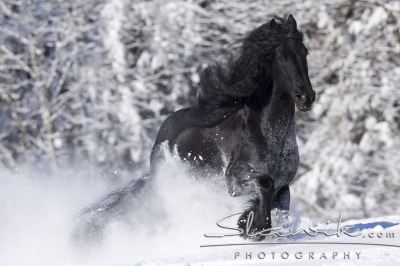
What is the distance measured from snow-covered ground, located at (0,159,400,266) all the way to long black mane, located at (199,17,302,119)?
0.63 metres

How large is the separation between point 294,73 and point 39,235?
2.70 metres

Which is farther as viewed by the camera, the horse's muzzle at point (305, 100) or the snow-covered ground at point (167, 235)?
the horse's muzzle at point (305, 100)

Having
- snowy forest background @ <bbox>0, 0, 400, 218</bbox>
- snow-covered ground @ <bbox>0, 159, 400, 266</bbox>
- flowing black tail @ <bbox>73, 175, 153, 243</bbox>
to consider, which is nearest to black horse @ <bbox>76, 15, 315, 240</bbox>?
snow-covered ground @ <bbox>0, 159, 400, 266</bbox>

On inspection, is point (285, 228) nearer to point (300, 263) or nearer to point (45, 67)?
point (300, 263)

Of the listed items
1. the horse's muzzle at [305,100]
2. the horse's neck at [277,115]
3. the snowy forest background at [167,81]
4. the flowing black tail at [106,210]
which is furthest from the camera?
the snowy forest background at [167,81]

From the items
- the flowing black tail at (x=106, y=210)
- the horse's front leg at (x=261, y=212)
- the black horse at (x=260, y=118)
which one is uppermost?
the black horse at (x=260, y=118)

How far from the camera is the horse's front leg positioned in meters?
6.05

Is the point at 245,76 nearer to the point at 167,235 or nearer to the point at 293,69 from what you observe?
the point at 293,69

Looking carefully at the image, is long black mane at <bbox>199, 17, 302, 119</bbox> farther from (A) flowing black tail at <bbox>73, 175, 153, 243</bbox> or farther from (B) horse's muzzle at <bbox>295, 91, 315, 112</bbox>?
(A) flowing black tail at <bbox>73, 175, 153, 243</bbox>

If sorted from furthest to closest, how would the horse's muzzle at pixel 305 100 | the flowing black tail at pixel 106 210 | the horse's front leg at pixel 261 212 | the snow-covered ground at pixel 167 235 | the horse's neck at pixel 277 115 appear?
1. the flowing black tail at pixel 106 210
2. the horse's neck at pixel 277 115
3. the horse's front leg at pixel 261 212
4. the horse's muzzle at pixel 305 100
5. the snow-covered ground at pixel 167 235

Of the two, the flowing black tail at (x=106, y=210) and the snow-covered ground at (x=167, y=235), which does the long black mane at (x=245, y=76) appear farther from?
the flowing black tail at (x=106, y=210)

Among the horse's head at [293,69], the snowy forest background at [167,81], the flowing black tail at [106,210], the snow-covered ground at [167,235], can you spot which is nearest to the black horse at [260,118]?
the horse's head at [293,69]

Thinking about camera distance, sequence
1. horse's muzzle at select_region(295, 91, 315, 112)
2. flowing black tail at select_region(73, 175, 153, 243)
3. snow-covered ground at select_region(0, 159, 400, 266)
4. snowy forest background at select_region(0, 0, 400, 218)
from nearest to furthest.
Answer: snow-covered ground at select_region(0, 159, 400, 266) < horse's muzzle at select_region(295, 91, 315, 112) < flowing black tail at select_region(73, 175, 153, 243) < snowy forest background at select_region(0, 0, 400, 218)

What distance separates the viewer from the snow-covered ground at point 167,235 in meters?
5.23
